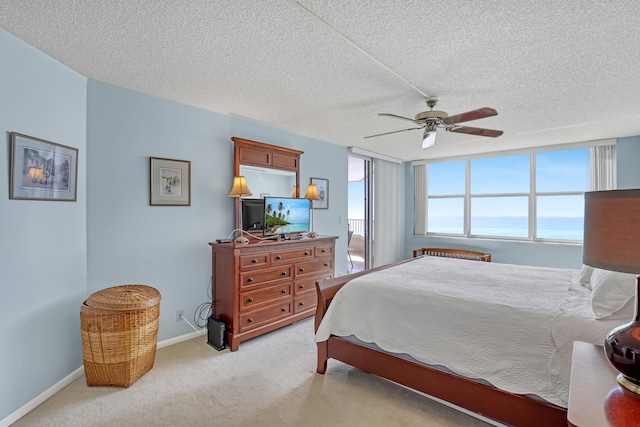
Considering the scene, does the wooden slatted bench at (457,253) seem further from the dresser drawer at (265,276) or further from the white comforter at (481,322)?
the dresser drawer at (265,276)

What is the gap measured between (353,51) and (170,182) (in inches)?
86.2

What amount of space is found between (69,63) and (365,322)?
10.1 ft

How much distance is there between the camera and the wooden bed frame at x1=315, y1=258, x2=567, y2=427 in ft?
5.31

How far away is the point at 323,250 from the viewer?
385 cm

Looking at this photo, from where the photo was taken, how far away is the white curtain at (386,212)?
5.74 metres

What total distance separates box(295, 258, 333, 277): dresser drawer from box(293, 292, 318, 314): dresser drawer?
0.28 m

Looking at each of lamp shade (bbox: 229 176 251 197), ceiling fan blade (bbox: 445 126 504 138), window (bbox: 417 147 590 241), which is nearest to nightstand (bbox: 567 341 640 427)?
ceiling fan blade (bbox: 445 126 504 138)

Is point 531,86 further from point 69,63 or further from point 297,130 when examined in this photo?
point 69,63

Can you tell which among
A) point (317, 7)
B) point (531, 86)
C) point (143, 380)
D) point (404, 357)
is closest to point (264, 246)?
point (143, 380)

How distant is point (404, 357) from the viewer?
2107mm

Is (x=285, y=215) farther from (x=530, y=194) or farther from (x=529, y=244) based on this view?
(x=530, y=194)

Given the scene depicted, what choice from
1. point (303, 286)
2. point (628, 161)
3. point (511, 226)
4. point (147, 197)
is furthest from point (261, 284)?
point (628, 161)

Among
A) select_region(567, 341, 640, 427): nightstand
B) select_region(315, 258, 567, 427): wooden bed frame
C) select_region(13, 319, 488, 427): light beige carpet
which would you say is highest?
select_region(567, 341, 640, 427): nightstand

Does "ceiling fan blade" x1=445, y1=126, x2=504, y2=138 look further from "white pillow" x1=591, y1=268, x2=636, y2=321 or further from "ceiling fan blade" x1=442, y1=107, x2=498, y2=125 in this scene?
"white pillow" x1=591, y1=268, x2=636, y2=321
